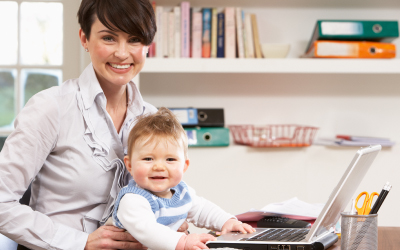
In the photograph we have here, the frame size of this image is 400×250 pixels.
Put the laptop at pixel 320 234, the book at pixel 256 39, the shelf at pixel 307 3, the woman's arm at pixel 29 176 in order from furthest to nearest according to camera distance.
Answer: the shelf at pixel 307 3 → the book at pixel 256 39 → the woman's arm at pixel 29 176 → the laptop at pixel 320 234

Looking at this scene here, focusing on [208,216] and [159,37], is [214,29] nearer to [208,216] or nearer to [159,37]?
[159,37]

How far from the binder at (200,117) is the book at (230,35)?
32 cm

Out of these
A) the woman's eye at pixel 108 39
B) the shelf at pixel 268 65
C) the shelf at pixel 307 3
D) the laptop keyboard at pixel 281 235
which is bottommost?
the laptop keyboard at pixel 281 235

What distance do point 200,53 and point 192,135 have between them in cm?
45

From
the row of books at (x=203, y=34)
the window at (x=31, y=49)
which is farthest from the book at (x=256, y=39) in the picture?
the window at (x=31, y=49)

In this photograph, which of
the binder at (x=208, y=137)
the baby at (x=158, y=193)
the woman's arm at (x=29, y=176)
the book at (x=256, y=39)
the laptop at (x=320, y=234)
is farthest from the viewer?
the book at (x=256, y=39)

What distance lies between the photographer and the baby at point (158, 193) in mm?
1014

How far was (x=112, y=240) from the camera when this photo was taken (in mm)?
1124

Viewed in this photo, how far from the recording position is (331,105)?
283 cm

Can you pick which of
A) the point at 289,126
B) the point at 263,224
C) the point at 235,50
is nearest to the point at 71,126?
the point at 263,224

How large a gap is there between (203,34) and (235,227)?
1.53 meters

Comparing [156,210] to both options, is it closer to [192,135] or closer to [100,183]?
A: [100,183]

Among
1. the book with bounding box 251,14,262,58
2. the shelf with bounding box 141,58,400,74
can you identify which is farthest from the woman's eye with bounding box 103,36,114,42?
the book with bounding box 251,14,262,58

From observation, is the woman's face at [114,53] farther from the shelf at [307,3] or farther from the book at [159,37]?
the shelf at [307,3]
